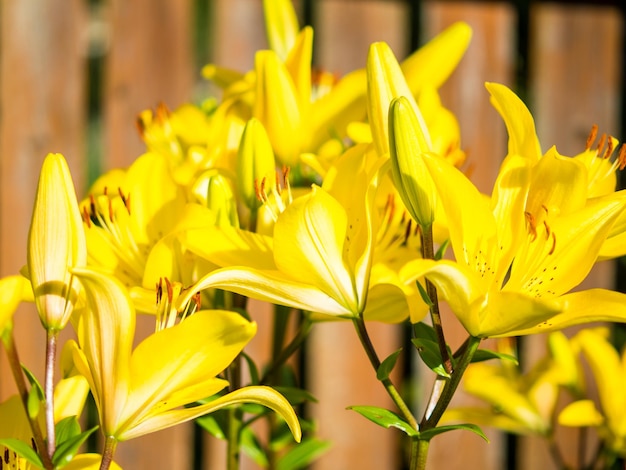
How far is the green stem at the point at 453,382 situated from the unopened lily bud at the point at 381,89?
103 millimetres

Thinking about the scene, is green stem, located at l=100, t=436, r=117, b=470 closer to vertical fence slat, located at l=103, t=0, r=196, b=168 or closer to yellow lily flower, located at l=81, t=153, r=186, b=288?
yellow lily flower, located at l=81, t=153, r=186, b=288

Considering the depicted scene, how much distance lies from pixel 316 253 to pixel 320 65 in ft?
5.38

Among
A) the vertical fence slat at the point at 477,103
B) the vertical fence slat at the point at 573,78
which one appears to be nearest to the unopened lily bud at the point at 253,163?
the vertical fence slat at the point at 477,103

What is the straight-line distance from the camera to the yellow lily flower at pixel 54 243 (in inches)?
14.9

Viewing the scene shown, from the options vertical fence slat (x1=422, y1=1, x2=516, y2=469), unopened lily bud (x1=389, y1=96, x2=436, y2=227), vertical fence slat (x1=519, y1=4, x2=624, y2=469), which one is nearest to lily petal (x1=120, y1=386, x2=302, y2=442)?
unopened lily bud (x1=389, y1=96, x2=436, y2=227)

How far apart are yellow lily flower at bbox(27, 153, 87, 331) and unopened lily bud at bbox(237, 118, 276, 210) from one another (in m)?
0.10

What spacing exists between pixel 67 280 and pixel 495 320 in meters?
0.19

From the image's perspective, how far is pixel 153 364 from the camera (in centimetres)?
37

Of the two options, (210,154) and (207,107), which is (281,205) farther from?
(207,107)

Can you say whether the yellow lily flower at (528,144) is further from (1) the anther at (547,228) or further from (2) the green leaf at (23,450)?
(2) the green leaf at (23,450)

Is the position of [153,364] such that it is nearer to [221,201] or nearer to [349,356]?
[221,201]

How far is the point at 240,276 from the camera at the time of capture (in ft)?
1.25

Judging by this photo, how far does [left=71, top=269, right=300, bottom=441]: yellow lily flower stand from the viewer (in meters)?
0.36

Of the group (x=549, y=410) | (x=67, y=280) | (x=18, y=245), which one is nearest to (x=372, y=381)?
(x=18, y=245)
